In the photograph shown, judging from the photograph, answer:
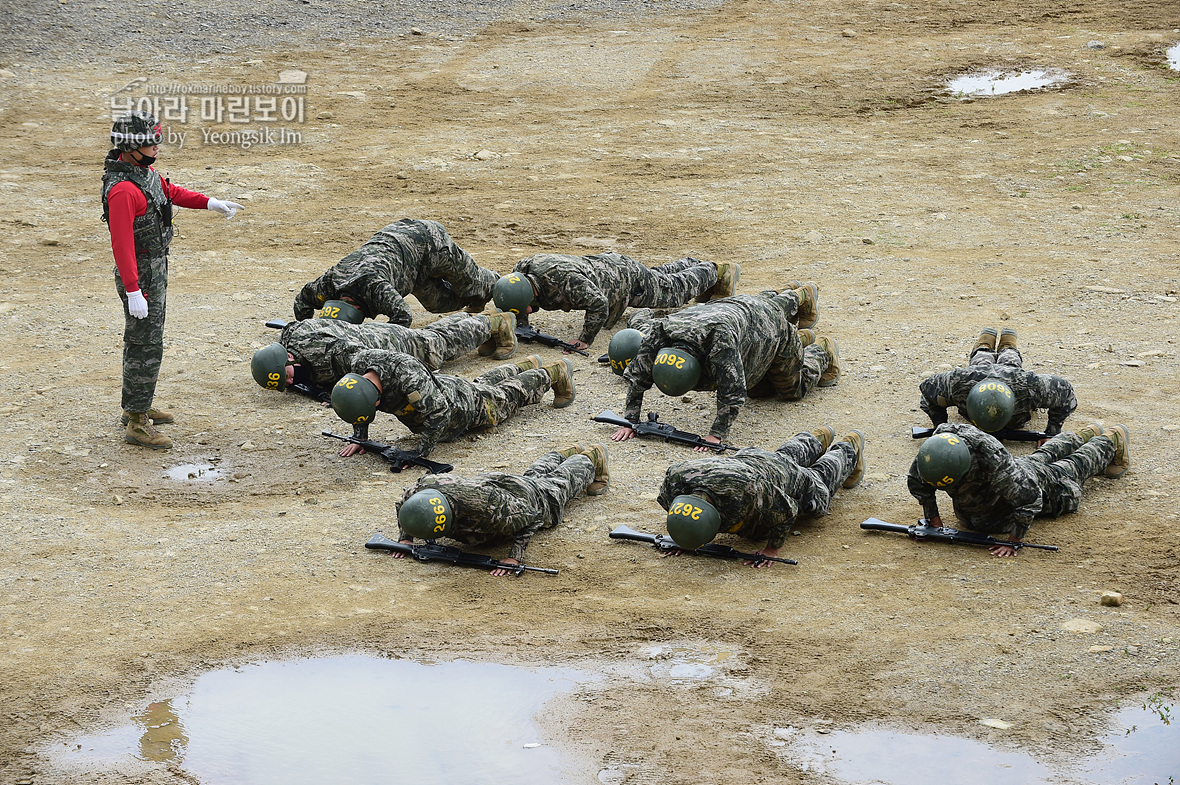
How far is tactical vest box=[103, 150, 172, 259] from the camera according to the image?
368 inches

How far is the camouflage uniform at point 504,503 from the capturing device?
788 cm

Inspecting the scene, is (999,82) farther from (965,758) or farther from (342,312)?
(965,758)

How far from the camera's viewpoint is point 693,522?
7.74 m

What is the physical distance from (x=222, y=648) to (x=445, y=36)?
18.7 meters

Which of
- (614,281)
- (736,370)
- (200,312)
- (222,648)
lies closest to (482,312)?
(614,281)

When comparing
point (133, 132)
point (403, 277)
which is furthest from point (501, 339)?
point (133, 132)

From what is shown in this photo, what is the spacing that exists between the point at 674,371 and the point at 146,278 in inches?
166

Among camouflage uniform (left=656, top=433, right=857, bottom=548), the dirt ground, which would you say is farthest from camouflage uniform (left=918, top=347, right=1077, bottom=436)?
camouflage uniform (left=656, top=433, right=857, bottom=548)

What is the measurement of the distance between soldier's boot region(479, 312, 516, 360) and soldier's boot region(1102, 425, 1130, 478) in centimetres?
545

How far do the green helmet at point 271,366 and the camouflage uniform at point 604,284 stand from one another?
2637mm

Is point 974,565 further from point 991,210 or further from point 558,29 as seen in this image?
point 558,29

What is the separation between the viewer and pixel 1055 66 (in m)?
21.1

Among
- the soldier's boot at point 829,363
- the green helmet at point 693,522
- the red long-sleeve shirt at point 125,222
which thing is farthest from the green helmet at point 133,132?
the soldier's boot at point 829,363

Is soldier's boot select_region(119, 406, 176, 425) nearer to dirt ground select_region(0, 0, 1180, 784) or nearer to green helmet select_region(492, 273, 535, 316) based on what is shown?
dirt ground select_region(0, 0, 1180, 784)
